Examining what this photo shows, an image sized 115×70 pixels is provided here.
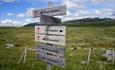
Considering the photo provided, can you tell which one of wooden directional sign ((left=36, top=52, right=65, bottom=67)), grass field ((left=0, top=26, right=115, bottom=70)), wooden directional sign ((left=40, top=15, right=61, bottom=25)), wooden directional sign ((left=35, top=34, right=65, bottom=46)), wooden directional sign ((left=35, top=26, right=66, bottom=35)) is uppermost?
wooden directional sign ((left=40, top=15, right=61, bottom=25))

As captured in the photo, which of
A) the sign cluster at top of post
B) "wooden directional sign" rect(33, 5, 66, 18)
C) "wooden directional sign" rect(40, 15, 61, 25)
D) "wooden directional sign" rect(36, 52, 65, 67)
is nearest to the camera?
"wooden directional sign" rect(36, 52, 65, 67)

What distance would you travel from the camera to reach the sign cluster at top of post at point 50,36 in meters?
8.33

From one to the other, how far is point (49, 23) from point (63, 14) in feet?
3.20

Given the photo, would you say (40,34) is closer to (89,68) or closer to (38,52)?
(38,52)

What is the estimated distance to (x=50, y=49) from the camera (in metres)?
8.89

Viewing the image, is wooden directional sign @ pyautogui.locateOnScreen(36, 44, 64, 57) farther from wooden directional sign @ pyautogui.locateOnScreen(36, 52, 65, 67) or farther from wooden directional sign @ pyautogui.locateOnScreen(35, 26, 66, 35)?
wooden directional sign @ pyautogui.locateOnScreen(35, 26, 66, 35)

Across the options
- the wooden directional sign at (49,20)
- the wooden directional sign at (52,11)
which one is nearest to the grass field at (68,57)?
the wooden directional sign at (52,11)

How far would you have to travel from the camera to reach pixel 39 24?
975cm

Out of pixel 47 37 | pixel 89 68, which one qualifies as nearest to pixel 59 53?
pixel 47 37

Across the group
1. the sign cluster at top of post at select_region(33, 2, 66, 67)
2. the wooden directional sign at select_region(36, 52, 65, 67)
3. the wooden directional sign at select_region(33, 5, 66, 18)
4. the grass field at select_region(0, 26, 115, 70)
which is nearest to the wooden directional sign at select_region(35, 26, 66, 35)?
the sign cluster at top of post at select_region(33, 2, 66, 67)

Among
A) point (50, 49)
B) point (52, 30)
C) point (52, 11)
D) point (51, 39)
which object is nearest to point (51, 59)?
point (50, 49)

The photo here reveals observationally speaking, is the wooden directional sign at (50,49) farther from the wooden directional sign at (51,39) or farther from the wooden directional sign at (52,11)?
the wooden directional sign at (52,11)

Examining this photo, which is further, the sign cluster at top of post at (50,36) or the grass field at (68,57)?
the grass field at (68,57)

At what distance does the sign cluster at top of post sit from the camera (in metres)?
8.33
